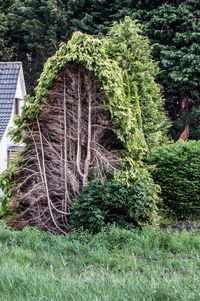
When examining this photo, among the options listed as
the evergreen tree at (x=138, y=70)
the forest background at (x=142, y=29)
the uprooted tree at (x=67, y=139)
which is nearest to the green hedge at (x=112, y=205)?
the uprooted tree at (x=67, y=139)

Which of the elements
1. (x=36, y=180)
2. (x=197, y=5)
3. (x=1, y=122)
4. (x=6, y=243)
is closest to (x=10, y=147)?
(x=1, y=122)

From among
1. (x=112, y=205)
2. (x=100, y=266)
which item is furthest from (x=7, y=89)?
(x=100, y=266)

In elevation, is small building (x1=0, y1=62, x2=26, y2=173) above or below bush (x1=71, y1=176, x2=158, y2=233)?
above

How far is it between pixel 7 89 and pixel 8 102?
0.88 m

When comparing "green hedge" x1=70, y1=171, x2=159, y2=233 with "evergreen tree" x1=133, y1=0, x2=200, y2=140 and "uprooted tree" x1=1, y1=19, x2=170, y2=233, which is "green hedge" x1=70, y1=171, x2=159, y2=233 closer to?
"uprooted tree" x1=1, y1=19, x2=170, y2=233

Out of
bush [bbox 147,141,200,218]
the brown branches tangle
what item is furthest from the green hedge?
bush [bbox 147,141,200,218]

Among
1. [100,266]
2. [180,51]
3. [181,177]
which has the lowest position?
[100,266]

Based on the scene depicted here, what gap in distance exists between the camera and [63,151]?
8461 millimetres

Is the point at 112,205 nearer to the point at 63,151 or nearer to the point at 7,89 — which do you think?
the point at 63,151

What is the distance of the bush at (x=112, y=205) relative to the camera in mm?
7312

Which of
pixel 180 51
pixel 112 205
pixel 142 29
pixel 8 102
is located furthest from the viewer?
pixel 142 29

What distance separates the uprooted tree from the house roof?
8281 mm

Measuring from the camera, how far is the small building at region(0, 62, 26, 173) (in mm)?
16828

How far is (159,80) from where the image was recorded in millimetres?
23781
